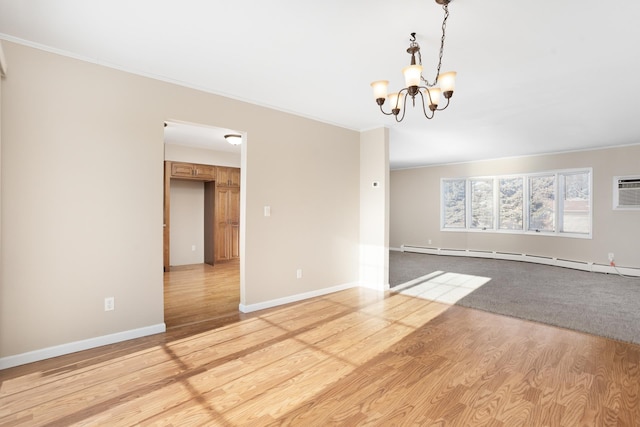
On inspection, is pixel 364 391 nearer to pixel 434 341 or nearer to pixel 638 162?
pixel 434 341

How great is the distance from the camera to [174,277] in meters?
5.60

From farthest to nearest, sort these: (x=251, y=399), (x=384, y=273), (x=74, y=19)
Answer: (x=384, y=273) → (x=74, y=19) → (x=251, y=399)

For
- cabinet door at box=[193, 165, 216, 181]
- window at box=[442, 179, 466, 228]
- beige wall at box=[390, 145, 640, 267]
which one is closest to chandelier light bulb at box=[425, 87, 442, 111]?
cabinet door at box=[193, 165, 216, 181]

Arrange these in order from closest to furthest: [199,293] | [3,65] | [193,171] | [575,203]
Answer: [3,65] < [199,293] < [193,171] < [575,203]

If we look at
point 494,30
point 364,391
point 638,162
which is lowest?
point 364,391

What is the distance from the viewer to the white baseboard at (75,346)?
2.43m

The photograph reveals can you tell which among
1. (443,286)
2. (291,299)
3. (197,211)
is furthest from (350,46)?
(197,211)

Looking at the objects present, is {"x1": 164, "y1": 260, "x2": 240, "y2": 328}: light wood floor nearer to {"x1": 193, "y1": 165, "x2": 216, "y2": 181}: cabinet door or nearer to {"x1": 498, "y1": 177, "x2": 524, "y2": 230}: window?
{"x1": 193, "y1": 165, "x2": 216, "y2": 181}: cabinet door

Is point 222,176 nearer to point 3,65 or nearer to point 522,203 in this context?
point 3,65

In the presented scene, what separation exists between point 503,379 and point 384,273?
2.51 m

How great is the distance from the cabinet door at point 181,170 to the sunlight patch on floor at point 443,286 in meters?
4.57

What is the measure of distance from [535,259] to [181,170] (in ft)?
25.9

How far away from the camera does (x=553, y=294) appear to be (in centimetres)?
456

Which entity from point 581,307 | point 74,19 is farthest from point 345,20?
point 581,307
